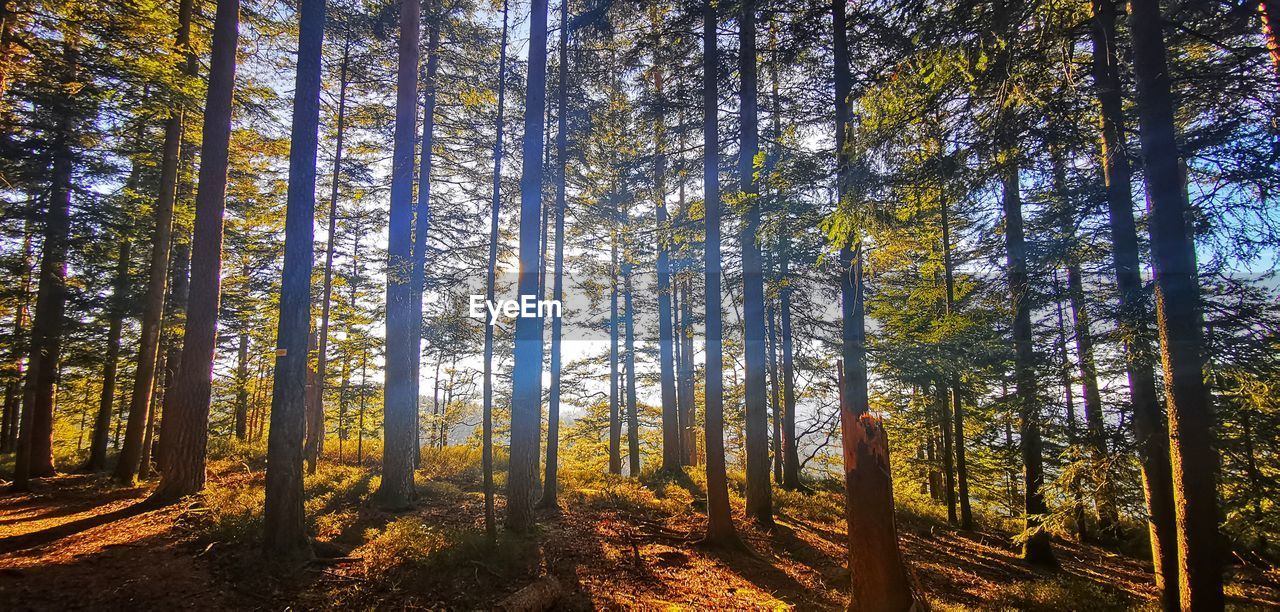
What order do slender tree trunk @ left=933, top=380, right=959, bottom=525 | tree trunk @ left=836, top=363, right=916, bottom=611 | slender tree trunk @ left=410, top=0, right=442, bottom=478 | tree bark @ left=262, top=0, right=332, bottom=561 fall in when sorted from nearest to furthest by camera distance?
tree trunk @ left=836, top=363, right=916, bottom=611 < tree bark @ left=262, top=0, right=332, bottom=561 < slender tree trunk @ left=410, top=0, right=442, bottom=478 < slender tree trunk @ left=933, top=380, right=959, bottom=525

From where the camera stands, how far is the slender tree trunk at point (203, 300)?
9859 mm

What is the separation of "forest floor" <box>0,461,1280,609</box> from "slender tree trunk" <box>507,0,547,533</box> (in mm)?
910

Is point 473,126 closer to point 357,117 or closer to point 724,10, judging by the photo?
point 357,117

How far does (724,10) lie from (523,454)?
34.5 ft

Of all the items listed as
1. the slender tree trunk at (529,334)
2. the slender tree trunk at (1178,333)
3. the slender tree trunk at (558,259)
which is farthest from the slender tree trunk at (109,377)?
the slender tree trunk at (1178,333)

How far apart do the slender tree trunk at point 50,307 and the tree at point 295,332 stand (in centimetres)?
969

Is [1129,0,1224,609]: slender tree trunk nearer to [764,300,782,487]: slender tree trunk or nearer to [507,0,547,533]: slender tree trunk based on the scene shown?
[764,300,782,487]: slender tree trunk

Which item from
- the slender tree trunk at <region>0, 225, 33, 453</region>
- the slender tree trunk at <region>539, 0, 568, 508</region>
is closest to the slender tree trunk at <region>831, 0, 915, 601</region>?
the slender tree trunk at <region>539, 0, 568, 508</region>

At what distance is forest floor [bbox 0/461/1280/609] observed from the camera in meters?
6.38

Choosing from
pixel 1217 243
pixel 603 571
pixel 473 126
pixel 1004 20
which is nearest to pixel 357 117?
pixel 473 126

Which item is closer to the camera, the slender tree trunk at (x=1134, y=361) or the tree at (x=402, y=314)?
the slender tree trunk at (x=1134, y=361)

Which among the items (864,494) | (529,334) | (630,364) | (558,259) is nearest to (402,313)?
(529,334)

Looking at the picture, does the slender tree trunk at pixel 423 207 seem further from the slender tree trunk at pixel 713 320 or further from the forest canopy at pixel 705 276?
the slender tree trunk at pixel 713 320

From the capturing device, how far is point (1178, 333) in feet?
19.2
